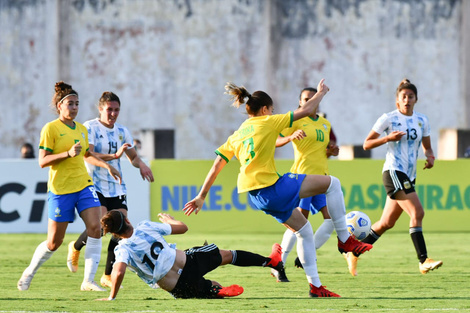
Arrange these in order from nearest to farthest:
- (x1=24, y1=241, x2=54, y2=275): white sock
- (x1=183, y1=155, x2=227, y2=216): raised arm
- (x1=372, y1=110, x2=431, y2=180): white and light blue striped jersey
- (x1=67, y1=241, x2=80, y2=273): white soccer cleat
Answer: (x1=183, y1=155, x2=227, y2=216): raised arm
(x1=24, y1=241, x2=54, y2=275): white sock
(x1=372, y1=110, x2=431, y2=180): white and light blue striped jersey
(x1=67, y1=241, x2=80, y2=273): white soccer cleat

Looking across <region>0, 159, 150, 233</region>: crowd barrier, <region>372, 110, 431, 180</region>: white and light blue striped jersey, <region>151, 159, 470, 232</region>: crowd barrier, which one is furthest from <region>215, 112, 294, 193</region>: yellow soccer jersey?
<region>0, 159, 150, 233</region>: crowd barrier

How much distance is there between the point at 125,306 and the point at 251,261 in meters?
1.24

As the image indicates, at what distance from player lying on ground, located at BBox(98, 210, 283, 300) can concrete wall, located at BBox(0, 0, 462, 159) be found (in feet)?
71.0

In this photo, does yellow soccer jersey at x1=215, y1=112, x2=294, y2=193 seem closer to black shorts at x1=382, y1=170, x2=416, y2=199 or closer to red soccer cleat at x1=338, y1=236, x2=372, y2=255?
red soccer cleat at x1=338, y1=236, x2=372, y2=255

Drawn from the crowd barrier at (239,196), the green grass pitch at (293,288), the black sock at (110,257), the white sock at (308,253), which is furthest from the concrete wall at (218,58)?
the white sock at (308,253)

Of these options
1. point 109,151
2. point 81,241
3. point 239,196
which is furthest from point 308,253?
point 239,196

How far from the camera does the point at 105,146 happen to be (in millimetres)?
9445

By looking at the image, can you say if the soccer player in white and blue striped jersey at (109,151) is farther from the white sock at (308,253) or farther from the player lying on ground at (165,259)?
the white sock at (308,253)

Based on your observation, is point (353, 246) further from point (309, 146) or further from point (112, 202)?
point (112, 202)

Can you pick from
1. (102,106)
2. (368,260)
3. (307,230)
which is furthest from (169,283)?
(368,260)

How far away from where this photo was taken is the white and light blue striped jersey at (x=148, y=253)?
7.60 metres

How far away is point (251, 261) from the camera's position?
8078 mm

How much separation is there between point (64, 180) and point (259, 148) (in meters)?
2.06

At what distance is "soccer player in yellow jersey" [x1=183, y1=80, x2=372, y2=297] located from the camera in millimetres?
7766
